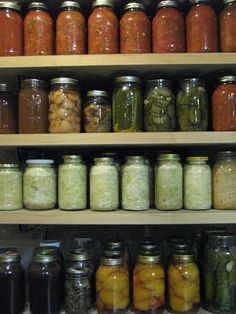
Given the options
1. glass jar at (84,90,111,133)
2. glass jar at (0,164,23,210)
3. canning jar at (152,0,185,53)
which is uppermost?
canning jar at (152,0,185,53)

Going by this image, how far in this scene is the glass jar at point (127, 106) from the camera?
43.1 inches

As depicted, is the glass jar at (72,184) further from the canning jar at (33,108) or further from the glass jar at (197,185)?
the glass jar at (197,185)

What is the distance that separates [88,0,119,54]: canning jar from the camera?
43.1 inches

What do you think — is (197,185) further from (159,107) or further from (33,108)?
(33,108)

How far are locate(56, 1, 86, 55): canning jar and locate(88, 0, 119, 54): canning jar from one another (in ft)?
0.11

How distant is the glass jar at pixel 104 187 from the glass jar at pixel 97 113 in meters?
0.10

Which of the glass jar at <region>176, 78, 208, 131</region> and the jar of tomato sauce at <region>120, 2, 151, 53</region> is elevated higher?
the jar of tomato sauce at <region>120, 2, 151, 53</region>

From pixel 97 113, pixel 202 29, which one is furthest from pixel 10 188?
pixel 202 29

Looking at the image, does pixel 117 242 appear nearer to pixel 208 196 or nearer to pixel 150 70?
pixel 208 196

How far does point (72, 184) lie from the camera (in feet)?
3.60

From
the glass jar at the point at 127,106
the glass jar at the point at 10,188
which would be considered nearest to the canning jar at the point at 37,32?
the glass jar at the point at 127,106

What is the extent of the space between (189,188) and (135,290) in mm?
353

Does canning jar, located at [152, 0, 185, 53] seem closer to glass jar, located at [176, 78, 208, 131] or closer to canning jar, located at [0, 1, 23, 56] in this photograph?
glass jar, located at [176, 78, 208, 131]

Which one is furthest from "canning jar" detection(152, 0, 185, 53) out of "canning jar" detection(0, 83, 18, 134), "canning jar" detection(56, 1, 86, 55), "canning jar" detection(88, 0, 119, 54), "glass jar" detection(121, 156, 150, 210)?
"canning jar" detection(0, 83, 18, 134)
